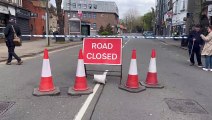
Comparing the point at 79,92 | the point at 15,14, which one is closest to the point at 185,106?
the point at 79,92

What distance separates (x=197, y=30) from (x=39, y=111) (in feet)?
28.9

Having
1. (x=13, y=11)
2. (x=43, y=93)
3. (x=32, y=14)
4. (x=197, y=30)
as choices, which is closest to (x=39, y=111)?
(x=43, y=93)

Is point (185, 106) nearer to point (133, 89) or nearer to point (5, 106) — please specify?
point (133, 89)

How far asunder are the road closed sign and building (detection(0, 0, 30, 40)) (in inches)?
608

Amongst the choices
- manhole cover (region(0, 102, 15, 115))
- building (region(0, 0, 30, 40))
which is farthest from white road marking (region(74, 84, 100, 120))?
building (region(0, 0, 30, 40))

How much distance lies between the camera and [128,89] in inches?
251

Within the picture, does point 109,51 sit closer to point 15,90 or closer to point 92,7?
point 15,90

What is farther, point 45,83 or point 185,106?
point 45,83

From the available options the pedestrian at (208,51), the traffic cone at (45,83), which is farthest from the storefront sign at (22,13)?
the traffic cone at (45,83)

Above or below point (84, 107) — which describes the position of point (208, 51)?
above

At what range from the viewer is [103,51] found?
727 cm

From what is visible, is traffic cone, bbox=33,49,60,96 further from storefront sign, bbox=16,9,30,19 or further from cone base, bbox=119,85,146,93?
storefront sign, bbox=16,9,30,19

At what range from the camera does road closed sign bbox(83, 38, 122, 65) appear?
7.23 metres

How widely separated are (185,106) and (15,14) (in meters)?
25.2
